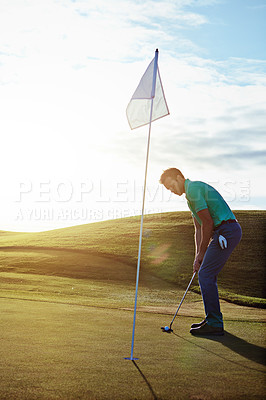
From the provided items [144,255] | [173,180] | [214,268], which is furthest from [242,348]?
[144,255]

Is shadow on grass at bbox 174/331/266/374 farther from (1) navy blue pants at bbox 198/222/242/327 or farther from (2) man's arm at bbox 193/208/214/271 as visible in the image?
(2) man's arm at bbox 193/208/214/271

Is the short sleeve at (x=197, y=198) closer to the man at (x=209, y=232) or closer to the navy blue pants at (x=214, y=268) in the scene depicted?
the man at (x=209, y=232)

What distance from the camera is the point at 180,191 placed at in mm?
6383

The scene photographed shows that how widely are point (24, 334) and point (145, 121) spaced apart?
338 centimetres

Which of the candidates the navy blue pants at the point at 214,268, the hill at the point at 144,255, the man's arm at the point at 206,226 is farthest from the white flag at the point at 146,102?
the hill at the point at 144,255

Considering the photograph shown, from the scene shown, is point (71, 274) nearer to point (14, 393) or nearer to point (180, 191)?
point (180, 191)

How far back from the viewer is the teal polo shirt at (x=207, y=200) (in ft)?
20.2

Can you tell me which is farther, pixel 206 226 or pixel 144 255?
pixel 144 255

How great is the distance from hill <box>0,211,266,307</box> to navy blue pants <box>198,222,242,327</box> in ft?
50.6

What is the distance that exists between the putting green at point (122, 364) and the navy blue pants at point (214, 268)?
37 cm

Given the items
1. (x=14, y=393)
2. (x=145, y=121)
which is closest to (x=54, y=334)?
(x=14, y=393)

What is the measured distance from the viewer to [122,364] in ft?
12.6

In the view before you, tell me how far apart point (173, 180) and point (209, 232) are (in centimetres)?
87

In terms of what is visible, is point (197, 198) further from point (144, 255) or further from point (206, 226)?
point (144, 255)
